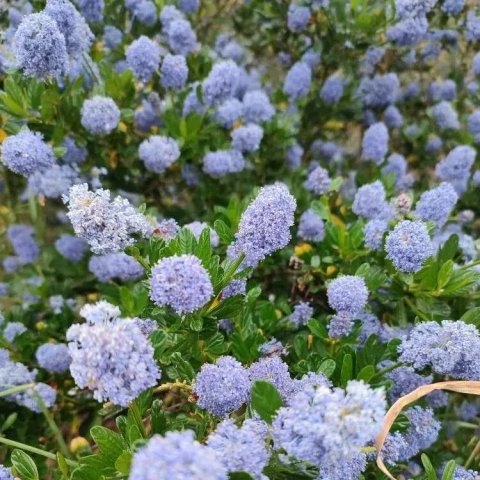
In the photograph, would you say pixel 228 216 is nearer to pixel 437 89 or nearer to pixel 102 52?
pixel 102 52

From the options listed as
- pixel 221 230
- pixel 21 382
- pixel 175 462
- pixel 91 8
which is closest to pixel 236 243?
pixel 221 230

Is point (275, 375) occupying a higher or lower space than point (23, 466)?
higher

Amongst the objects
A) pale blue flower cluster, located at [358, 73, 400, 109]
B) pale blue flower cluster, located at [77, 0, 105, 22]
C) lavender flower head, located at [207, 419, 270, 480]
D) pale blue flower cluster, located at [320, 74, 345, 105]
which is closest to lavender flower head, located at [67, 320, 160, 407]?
lavender flower head, located at [207, 419, 270, 480]

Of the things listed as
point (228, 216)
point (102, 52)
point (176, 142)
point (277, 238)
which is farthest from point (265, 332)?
point (102, 52)

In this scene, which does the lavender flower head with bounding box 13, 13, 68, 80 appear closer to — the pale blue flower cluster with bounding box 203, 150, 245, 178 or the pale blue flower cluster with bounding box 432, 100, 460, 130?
the pale blue flower cluster with bounding box 203, 150, 245, 178

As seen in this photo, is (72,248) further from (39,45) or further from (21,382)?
(39,45)

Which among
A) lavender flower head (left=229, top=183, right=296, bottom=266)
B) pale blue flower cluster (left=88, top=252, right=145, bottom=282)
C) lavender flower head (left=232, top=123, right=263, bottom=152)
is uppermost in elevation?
lavender flower head (left=232, top=123, right=263, bottom=152)

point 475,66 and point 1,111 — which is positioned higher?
point 475,66
